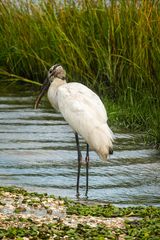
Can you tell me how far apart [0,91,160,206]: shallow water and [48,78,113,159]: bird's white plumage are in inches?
18.7

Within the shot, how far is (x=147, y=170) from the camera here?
10438 millimetres

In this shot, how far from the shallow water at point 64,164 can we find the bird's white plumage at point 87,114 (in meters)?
0.47

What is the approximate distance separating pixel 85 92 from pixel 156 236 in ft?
10.1

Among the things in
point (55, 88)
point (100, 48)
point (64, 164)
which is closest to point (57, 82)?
point (55, 88)

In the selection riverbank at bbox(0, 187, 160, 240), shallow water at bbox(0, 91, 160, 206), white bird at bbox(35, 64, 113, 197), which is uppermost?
white bird at bbox(35, 64, 113, 197)

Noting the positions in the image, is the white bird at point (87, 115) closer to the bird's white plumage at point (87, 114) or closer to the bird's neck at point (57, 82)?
the bird's white plumage at point (87, 114)

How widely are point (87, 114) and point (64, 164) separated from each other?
116 centimetres

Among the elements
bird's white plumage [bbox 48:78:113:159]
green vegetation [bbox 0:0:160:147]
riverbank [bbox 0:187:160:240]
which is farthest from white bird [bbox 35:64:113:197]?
green vegetation [bbox 0:0:160:147]

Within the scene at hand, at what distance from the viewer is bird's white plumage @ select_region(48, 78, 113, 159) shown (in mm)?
9398

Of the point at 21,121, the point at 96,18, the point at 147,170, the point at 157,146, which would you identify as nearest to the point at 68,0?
the point at 96,18

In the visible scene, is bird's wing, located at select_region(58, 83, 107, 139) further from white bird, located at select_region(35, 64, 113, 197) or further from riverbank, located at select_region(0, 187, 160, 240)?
riverbank, located at select_region(0, 187, 160, 240)

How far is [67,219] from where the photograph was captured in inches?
299


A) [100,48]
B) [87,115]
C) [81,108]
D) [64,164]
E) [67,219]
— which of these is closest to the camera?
[67,219]

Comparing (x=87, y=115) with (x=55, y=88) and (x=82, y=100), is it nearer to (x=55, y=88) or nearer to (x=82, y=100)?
(x=82, y=100)
